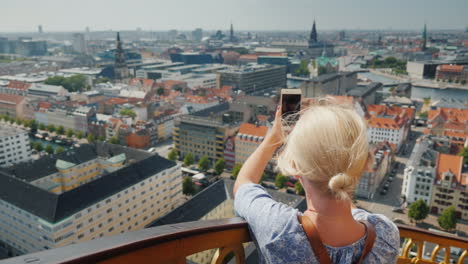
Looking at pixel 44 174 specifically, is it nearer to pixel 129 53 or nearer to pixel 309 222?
pixel 309 222

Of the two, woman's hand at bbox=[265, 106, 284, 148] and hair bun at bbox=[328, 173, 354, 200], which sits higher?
woman's hand at bbox=[265, 106, 284, 148]

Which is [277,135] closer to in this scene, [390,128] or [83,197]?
[83,197]

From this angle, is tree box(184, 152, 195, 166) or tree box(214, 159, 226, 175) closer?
tree box(214, 159, 226, 175)

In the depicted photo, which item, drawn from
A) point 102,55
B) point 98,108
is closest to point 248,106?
point 98,108

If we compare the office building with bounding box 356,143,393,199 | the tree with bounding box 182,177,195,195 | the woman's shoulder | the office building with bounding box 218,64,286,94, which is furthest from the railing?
the office building with bounding box 218,64,286,94

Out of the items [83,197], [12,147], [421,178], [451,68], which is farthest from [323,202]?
[451,68]

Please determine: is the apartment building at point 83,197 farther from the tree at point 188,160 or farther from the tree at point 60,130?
the tree at point 60,130

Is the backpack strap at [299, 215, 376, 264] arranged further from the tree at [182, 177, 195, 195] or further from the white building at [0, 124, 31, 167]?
the white building at [0, 124, 31, 167]
